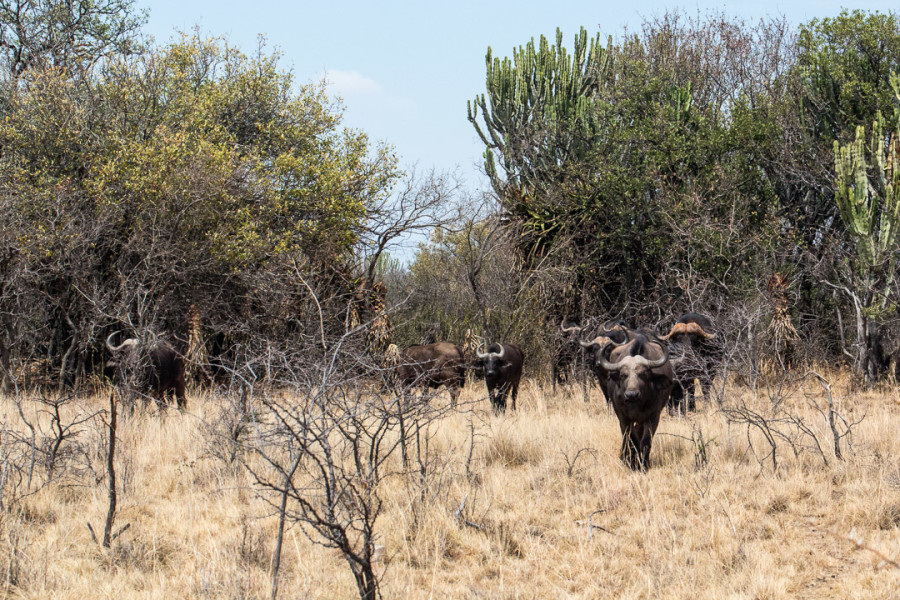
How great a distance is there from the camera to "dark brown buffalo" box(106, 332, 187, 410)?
12047 mm

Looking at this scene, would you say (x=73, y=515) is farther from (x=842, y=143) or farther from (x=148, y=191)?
(x=842, y=143)

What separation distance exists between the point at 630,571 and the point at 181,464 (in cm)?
516

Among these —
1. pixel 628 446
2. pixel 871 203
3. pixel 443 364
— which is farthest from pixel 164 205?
pixel 871 203

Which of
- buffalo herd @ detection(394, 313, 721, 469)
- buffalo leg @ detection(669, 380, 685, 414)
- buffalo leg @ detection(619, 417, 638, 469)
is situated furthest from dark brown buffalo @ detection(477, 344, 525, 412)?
buffalo leg @ detection(619, 417, 638, 469)

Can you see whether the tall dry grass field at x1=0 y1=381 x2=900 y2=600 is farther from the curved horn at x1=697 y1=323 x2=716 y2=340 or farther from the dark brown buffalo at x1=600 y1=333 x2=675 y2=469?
the curved horn at x1=697 y1=323 x2=716 y2=340

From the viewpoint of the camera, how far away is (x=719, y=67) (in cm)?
2397

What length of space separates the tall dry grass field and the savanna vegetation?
38 millimetres

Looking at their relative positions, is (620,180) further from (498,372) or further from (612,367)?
(612,367)

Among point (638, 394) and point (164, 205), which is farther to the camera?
point (164, 205)

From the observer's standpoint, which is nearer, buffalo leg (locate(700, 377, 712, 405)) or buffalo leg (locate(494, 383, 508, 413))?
buffalo leg (locate(700, 377, 712, 405))

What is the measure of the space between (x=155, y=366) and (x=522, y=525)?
25.5 ft

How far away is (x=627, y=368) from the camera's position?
8469 millimetres

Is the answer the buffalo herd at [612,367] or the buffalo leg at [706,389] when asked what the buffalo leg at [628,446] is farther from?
the buffalo leg at [706,389]

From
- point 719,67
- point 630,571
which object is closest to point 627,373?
point 630,571
